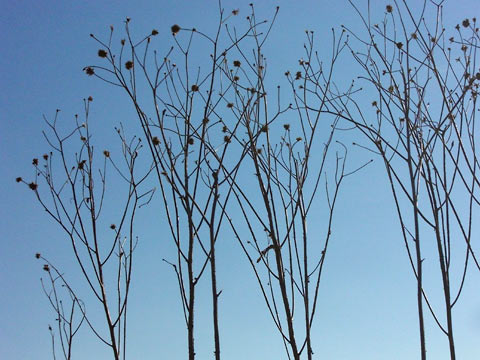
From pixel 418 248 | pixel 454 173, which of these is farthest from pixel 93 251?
pixel 454 173

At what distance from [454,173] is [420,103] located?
0.42 m

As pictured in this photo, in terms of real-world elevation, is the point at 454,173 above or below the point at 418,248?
above

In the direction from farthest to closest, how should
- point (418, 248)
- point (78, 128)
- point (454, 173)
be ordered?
point (78, 128), point (454, 173), point (418, 248)

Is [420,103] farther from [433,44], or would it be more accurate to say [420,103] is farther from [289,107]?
[289,107]

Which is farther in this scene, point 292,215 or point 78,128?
point 78,128

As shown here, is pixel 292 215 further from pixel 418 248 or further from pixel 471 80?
pixel 471 80

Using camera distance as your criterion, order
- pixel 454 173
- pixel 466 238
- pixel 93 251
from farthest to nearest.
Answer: pixel 93 251
pixel 454 173
pixel 466 238

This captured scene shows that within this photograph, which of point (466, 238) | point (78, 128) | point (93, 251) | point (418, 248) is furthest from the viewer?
point (78, 128)

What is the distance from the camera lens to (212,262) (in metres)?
2.74

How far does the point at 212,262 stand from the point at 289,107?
1.25 m

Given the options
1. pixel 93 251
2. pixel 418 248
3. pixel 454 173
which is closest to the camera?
pixel 418 248

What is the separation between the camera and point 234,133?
3268 millimetres

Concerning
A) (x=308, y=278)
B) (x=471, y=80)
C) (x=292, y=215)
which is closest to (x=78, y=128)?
Answer: (x=292, y=215)

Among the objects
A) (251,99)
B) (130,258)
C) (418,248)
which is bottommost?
(418,248)
